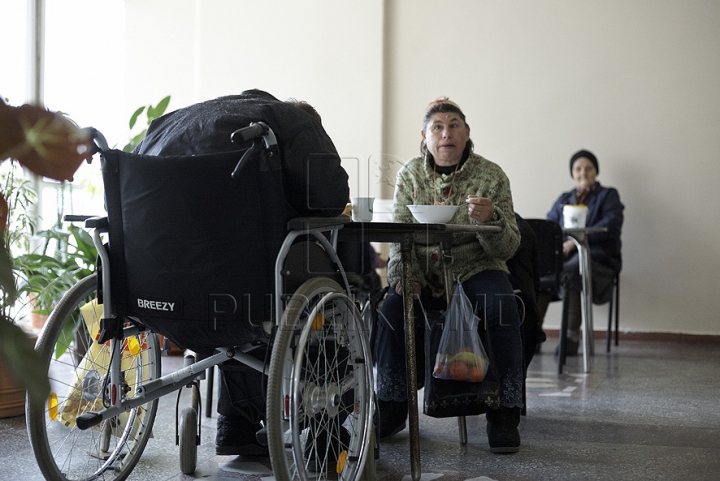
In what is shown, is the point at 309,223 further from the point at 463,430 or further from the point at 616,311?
the point at 616,311

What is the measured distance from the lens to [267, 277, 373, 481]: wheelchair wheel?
1334 mm

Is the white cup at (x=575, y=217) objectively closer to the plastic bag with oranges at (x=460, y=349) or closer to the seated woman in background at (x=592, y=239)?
the seated woman in background at (x=592, y=239)

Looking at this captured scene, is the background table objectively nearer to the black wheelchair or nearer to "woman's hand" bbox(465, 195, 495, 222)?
"woman's hand" bbox(465, 195, 495, 222)

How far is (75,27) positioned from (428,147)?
378cm

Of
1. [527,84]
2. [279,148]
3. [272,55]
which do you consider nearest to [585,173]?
[527,84]

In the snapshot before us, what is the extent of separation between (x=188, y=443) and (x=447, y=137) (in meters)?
1.19

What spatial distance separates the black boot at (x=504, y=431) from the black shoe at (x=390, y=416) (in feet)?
0.96

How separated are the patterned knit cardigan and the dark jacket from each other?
2.12 metres

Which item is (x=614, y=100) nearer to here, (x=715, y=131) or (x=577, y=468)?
(x=715, y=131)

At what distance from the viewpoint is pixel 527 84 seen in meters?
4.88

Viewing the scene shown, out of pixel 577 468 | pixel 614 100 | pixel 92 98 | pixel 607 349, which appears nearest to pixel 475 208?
pixel 577 468

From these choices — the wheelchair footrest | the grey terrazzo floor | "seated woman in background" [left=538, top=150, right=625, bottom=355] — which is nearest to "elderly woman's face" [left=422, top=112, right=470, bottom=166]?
the grey terrazzo floor

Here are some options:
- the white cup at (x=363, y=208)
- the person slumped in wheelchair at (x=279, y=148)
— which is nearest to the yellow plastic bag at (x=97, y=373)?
the person slumped in wheelchair at (x=279, y=148)

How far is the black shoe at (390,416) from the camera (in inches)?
89.4
